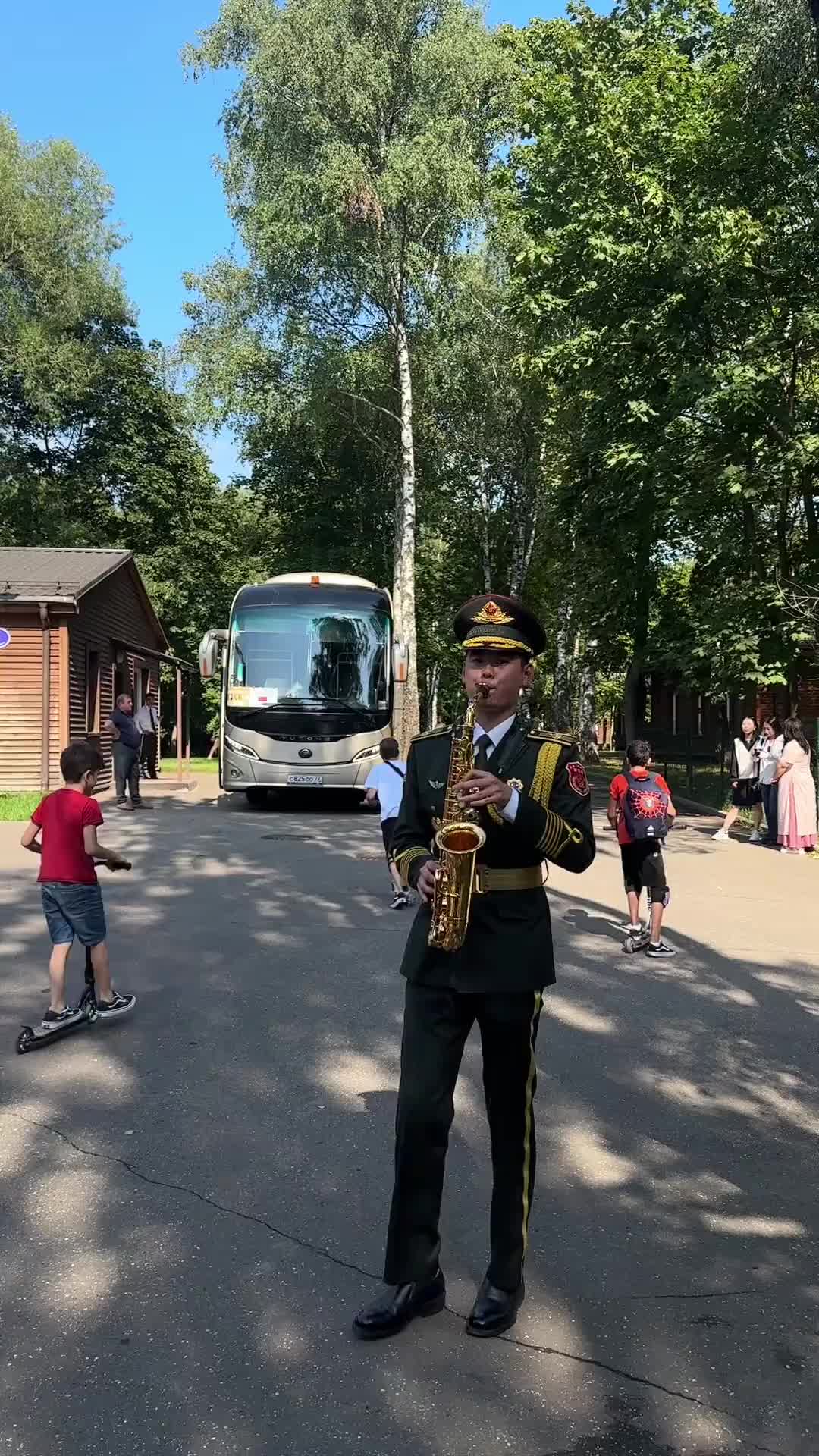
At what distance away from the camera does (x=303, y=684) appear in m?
18.0

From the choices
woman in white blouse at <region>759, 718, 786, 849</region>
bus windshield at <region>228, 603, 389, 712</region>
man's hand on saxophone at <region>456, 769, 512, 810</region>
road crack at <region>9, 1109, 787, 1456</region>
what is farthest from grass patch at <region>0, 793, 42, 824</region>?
man's hand on saxophone at <region>456, 769, 512, 810</region>

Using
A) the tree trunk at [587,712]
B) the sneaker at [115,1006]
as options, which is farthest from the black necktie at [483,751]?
the tree trunk at [587,712]

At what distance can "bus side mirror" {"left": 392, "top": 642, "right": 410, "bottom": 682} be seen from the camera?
18281 mm

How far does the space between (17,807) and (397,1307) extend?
56.5 feet

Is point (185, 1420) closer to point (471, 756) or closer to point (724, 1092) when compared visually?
point (471, 756)

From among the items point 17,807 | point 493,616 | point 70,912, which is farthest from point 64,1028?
point 17,807

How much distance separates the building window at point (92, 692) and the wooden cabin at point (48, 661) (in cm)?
2

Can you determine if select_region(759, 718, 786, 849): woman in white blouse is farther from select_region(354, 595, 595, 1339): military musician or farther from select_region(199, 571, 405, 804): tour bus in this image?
select_region(354, 595, 595, 1339): military musician

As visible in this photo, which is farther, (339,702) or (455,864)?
(339,702)

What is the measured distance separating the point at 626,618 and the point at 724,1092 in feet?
61.2

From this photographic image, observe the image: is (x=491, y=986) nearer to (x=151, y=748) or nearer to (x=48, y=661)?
(x=48, y=661)

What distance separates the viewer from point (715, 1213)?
392 centimetres

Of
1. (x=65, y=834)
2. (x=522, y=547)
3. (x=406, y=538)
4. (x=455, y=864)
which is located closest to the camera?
(x=455, y=864)

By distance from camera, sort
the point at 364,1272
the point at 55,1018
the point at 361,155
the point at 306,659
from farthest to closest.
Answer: the point at 361,155 → the point at 306,659 → the point at 55,1018 → the point at 364,1272
